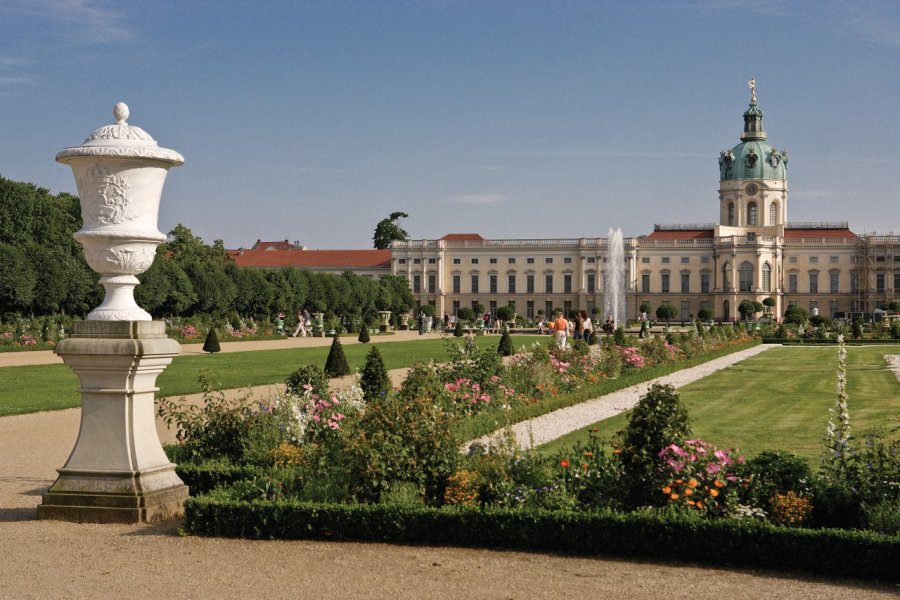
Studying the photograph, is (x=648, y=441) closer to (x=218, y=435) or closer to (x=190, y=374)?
(x=218, y=435)

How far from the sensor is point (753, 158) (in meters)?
81.4

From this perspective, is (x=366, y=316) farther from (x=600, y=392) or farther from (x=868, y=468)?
(x=868, y=468)

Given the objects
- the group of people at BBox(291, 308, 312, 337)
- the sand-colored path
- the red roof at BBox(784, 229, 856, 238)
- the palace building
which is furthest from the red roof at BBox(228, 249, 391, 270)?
the sand-colored path

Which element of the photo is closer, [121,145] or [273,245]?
[121,145]

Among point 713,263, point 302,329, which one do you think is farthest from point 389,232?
point 302,329

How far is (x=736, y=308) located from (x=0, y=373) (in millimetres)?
67913

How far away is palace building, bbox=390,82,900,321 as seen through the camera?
78.0 meters

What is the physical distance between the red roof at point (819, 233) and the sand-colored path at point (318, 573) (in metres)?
81.4

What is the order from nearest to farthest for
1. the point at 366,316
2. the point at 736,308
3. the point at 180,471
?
the point at 180,471 < the point at 366,316 < the point at 736,308

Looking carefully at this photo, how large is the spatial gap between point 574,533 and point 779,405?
7675 mm

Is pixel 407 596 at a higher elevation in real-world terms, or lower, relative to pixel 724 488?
lower

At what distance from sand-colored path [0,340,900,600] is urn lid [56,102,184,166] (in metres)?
2.04

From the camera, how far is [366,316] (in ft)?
195

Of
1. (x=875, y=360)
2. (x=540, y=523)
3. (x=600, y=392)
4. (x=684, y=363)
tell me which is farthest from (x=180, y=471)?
(x=875, y=360)
